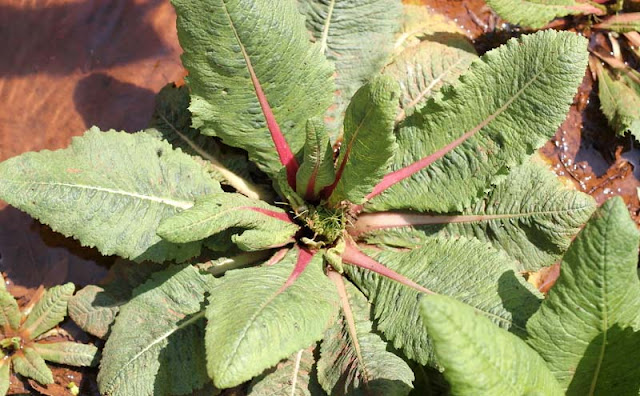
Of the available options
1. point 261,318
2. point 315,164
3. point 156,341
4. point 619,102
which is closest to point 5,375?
point 156,341

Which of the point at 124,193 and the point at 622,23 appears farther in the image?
the point at 622,23

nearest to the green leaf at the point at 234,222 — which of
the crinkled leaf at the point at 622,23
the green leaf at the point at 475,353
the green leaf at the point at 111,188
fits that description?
the green leaf at the point at 111,188

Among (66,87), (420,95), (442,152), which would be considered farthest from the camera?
(66,87)

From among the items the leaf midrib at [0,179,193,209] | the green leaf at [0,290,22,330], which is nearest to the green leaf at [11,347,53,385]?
the green leaf at [0,290,22,330]

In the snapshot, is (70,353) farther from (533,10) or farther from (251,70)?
(533,10)

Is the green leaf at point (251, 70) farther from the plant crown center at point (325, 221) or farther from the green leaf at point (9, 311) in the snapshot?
the green leaf at point (9, 311)

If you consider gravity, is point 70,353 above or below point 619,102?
below

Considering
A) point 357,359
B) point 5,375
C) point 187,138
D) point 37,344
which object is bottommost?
point 5,375

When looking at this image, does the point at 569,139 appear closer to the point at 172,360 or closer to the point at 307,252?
the point at 307,252

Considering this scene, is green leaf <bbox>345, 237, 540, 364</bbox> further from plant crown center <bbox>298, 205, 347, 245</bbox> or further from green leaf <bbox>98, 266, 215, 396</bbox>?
green leaf <bbox>98, 266, 215, 396</bbox>
